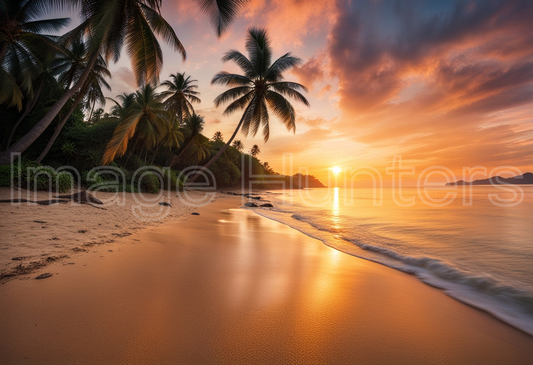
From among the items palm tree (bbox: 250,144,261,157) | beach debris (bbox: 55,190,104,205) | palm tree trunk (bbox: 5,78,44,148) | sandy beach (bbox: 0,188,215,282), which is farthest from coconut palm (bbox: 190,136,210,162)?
palm tree (bbox: 250,144,261,157)

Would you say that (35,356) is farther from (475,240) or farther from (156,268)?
(475,240)

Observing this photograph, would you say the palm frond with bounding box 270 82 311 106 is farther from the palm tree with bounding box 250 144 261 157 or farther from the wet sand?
the palm tree with bounding box 250 144 261 157

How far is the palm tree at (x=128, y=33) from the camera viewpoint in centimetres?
818

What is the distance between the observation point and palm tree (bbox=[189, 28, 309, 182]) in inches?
648

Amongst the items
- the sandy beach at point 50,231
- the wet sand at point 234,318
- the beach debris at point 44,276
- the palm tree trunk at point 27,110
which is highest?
the palm tree trunk at point 27,110

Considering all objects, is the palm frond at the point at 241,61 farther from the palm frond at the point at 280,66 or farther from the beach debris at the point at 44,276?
the beach debris at the point at 44,276

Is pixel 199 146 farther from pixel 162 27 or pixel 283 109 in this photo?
pixel 162 27

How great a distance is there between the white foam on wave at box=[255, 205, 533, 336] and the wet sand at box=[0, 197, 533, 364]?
0.24m

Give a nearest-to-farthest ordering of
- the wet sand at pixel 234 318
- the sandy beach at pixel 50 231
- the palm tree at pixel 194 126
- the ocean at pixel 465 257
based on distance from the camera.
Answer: the wet sand at pixel 234 318, the ocean at pixel 465 257, the sandy beach at pixel 50 231, the palm tree at pixel 194 126

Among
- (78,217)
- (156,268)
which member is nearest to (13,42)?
(78,217)

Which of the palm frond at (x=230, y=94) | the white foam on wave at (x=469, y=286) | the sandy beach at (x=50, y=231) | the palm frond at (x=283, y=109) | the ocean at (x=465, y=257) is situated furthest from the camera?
the palm frond at (x=230, y=94)

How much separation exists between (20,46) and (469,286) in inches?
726

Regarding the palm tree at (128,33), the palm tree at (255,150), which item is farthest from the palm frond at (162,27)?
the palm tree at (255,150)

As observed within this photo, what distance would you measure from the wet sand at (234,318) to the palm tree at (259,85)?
14633 mm
